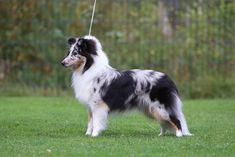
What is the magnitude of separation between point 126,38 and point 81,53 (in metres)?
6.86

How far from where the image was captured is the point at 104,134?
10.1 metres

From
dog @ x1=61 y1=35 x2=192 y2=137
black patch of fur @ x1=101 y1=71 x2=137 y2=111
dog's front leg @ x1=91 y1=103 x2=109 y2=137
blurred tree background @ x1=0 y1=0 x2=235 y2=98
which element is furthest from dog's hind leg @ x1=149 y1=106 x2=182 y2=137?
blurred tree background @ x1=0 y1=0 x2=235 y2=98

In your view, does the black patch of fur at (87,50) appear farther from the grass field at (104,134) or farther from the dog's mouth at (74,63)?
the grass field at (104,134)

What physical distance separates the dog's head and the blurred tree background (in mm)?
6561

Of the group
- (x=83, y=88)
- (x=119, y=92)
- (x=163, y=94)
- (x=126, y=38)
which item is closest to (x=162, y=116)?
(x=163, y=94)

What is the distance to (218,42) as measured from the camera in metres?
16.6

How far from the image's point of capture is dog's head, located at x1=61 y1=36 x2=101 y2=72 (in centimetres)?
991

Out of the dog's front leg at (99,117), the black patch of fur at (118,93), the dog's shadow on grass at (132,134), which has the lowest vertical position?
the dog's shadow on grass at (132,134)

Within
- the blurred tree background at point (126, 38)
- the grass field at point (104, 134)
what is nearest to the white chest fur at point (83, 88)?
the grass field at point (104, 134)

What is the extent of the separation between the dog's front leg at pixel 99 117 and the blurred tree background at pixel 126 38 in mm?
6833

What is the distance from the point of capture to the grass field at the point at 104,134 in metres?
8.32

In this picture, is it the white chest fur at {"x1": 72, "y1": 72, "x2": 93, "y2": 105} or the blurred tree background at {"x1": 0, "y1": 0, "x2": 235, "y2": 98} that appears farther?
the blurred tree background at {"x1": 0, "y1": 0, "x2": 235, "y2": 98}

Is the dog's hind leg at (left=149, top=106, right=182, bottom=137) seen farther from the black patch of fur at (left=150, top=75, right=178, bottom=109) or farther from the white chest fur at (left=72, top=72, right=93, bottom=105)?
the white chest fur at (left=72, top=72, right=93, bottom=105)

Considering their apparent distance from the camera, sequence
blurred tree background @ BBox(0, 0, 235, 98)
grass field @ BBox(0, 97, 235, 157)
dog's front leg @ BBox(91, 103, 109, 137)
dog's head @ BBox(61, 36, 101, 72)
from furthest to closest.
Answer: blurred tree background @ BBox(0, 0, 235, 98), dog's head @ BBox(61, 36, 101, 72), dog's front leg @ BBox(91, 103, 109, 137), grass field @ BBox(0, 97, 235, 157)
